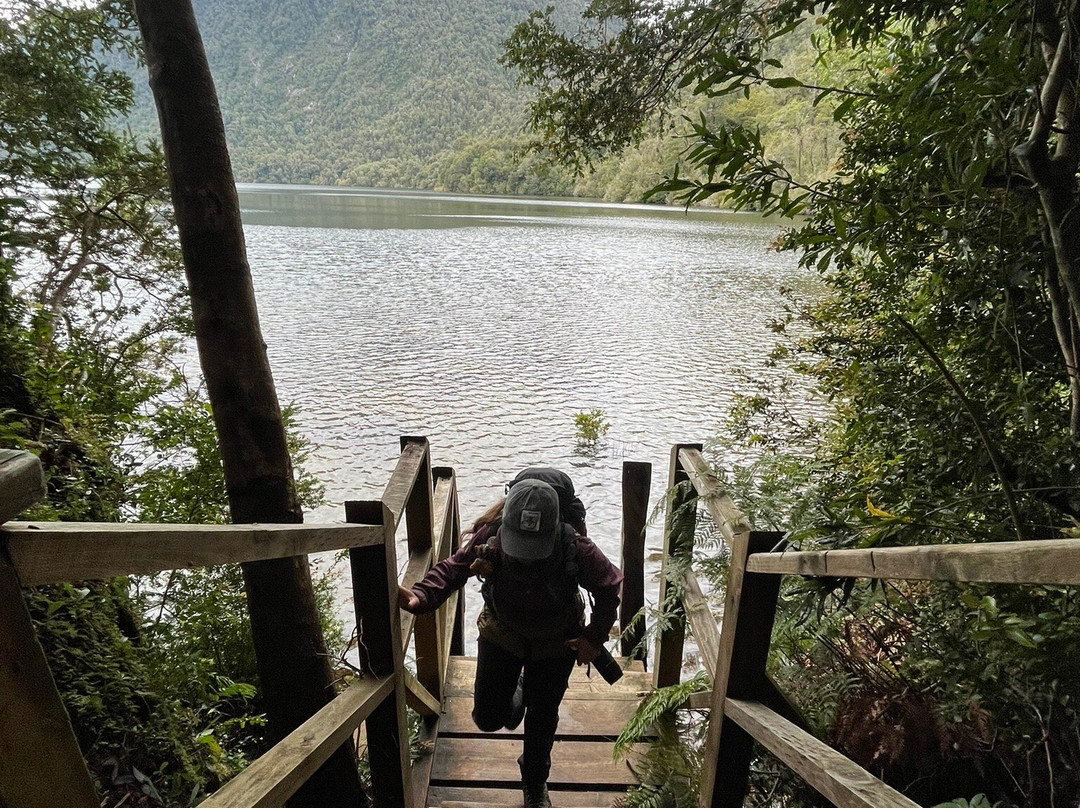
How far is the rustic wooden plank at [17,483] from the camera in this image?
66cm

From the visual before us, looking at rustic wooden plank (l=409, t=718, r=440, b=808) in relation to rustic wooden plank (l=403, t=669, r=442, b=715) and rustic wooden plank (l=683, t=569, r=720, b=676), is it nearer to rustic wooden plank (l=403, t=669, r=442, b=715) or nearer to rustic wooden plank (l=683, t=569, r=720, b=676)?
rustic wooden plank (l=403, t=669, r=442, b=715)

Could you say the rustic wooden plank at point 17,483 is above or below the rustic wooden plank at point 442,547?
above

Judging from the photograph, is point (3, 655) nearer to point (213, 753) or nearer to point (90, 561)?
point (90, 561)

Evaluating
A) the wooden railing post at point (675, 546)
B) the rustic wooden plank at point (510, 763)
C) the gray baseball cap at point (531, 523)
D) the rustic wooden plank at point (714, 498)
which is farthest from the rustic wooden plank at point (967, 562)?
the rustic wooden plank at point (510, 763)

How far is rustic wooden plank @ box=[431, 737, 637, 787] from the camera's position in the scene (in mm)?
3086

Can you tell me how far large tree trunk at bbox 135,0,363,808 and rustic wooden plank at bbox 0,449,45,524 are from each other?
5.76 ft

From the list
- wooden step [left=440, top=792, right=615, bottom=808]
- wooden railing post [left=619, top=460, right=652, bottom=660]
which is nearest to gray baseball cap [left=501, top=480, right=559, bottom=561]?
wooden step [left=440, top=792, right=615, bottom=808]

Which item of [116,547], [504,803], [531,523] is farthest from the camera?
[504,803]

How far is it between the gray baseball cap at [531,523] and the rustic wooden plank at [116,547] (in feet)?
3.94

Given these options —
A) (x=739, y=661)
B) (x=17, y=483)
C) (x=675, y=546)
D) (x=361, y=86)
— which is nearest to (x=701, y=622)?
(x=675, y=546)

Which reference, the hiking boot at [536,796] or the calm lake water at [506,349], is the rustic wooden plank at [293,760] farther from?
the calm lake water at [506,349]

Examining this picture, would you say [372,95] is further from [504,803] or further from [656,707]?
[656,707]

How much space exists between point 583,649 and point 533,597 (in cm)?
37

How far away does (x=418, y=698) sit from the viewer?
9.62ft
